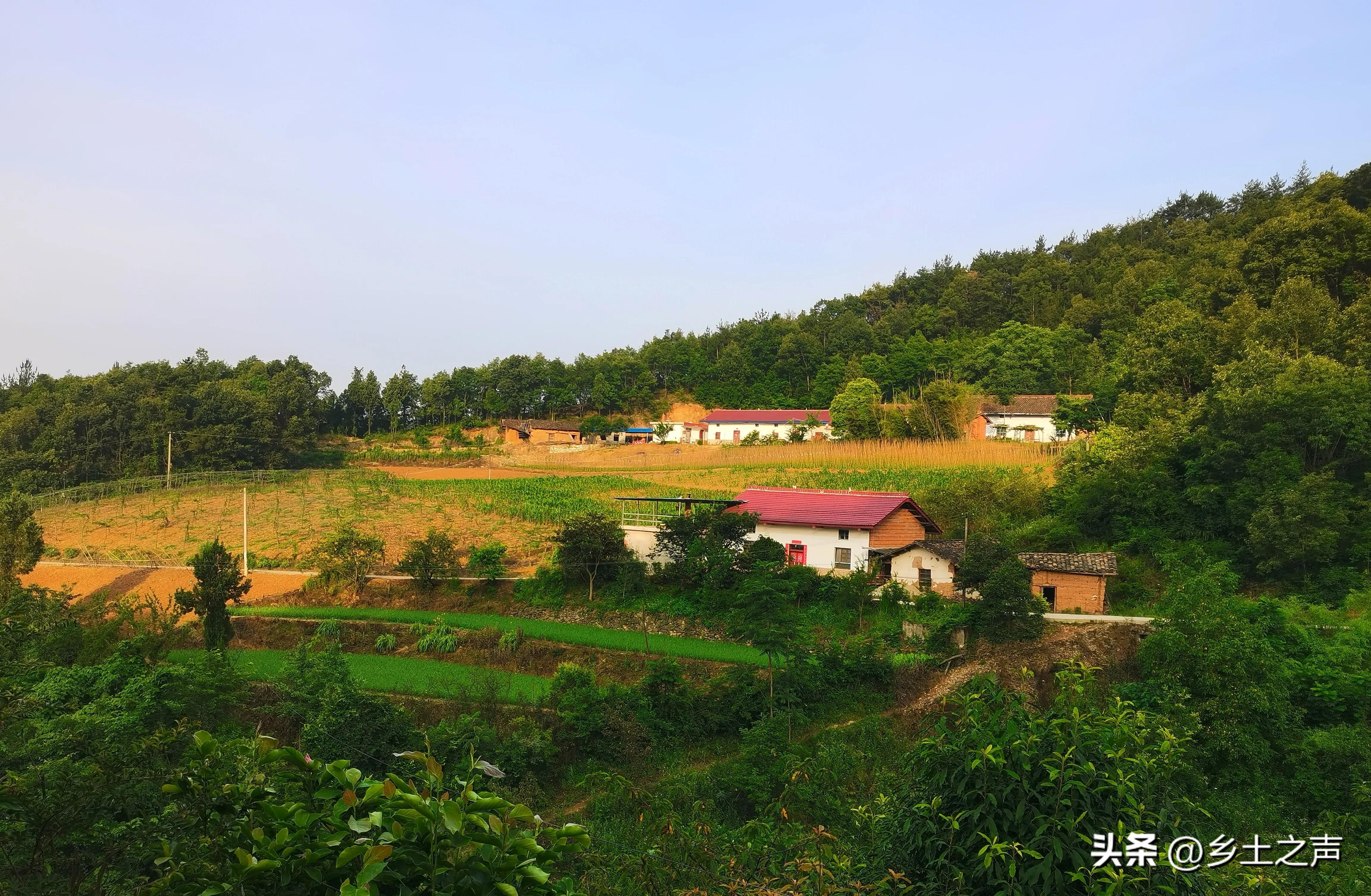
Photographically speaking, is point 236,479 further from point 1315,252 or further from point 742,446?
point 1315,252

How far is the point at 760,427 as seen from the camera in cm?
5591

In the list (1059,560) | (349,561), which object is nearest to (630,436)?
(349,561)

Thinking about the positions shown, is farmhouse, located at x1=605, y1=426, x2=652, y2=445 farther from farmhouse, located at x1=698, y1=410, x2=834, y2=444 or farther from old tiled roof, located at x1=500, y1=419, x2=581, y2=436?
farmhouse, located at x1=698, y1=410, x2=834, y2=444

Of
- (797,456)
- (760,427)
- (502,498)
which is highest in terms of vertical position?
(760,427)

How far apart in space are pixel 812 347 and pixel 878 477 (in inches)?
1274

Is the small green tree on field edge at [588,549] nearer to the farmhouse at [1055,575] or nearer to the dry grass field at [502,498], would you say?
the dry grass field at [502,498]

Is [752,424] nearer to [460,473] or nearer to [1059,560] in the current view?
[460,473]

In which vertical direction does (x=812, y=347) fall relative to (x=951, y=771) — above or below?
above

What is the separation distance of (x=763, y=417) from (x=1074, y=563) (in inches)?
1470

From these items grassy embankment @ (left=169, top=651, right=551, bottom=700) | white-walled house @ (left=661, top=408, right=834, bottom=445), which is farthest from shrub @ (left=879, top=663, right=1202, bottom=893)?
white-walled house @ (left=661, top=408, right=834, bottom=445)

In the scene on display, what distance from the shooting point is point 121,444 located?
48.2m

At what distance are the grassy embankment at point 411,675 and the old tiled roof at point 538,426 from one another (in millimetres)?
38599

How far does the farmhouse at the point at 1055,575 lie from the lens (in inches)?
783

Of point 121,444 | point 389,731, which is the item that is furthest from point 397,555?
point 121,444
